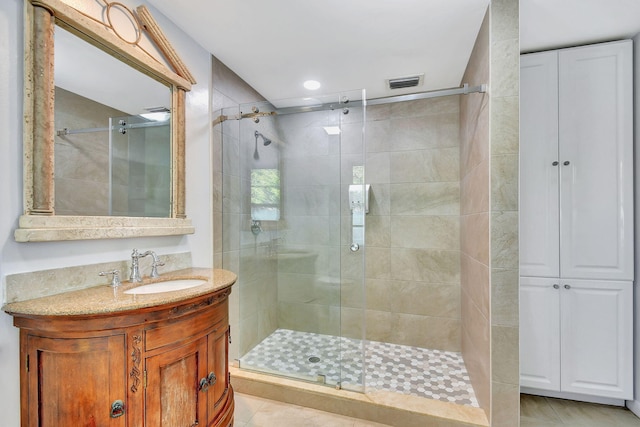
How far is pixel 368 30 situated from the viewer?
1.84 meters

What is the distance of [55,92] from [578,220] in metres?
2.89

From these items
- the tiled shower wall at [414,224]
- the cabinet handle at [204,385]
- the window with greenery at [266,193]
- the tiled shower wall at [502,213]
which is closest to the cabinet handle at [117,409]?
the cabinet handle at [204,385]

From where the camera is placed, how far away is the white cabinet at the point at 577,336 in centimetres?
182

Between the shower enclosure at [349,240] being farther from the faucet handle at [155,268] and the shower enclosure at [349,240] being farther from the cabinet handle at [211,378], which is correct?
the cabinet handle at [211,378]

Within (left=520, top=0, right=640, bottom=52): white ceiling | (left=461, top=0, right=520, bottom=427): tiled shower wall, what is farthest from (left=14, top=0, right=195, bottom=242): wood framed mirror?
(left=520, top=0, right=640, bottom=52): white ceiling

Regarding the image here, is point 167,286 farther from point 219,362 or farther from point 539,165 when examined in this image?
point 539,165

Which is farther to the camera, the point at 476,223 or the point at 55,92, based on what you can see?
the point at 476,223

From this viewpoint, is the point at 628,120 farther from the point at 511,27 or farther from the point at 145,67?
the point at 145,67

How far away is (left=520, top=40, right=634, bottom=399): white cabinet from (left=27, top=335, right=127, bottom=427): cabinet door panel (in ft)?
7.54

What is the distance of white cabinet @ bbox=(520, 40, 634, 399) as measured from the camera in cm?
182

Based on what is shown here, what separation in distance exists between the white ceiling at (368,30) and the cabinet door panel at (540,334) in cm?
158

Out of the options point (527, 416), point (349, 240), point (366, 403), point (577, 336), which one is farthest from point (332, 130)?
point (527, 416)

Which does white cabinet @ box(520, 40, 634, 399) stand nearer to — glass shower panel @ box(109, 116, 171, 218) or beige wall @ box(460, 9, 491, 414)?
beige wall @ box(460, 9, 491, 414)

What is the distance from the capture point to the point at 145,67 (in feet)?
5.28
